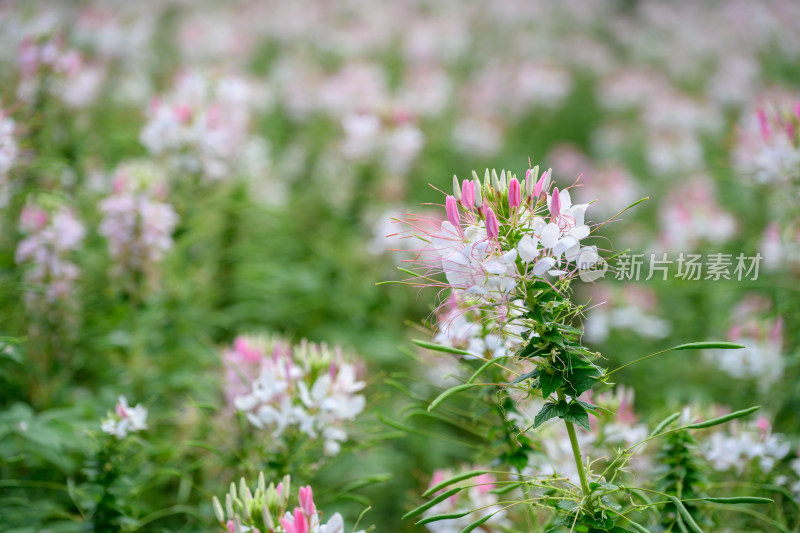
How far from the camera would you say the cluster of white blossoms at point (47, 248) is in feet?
5.78

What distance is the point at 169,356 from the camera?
2.07 m

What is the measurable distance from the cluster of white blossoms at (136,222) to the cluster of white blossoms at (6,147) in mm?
295

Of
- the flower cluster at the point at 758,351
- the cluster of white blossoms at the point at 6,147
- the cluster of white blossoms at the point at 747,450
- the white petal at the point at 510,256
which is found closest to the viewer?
the white petal at the point at 510,256

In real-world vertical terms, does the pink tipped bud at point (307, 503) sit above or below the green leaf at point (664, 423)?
below

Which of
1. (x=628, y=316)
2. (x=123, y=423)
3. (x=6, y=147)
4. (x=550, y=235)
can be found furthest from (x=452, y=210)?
(x=628, y=316)

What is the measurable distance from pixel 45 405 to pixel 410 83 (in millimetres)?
3496

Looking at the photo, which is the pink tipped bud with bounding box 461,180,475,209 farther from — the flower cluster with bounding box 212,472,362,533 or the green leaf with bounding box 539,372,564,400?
the flower cluster with bounding box 212,472,362,533

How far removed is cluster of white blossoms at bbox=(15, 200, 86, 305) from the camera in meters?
1.76

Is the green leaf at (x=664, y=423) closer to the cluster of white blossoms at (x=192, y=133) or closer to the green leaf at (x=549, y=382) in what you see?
the green leaf at (x=549, y=382)

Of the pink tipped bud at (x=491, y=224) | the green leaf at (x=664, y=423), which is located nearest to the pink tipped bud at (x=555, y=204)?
the pink tipped bud at (x=491, y=224)

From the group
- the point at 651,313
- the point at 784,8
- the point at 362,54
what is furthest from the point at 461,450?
the point at 784,8

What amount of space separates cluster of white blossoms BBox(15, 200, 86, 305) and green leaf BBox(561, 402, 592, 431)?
65.5 inches

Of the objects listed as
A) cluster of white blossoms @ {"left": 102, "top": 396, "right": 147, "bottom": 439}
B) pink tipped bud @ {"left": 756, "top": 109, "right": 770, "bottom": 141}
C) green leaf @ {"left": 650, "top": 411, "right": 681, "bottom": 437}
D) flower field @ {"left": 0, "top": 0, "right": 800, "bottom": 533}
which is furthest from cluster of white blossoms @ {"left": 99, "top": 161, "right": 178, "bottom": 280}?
pink tipped bud @ {"left": 756, "top": 109, "right": 770, "bottom": 141}

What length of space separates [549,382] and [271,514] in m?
0.54
